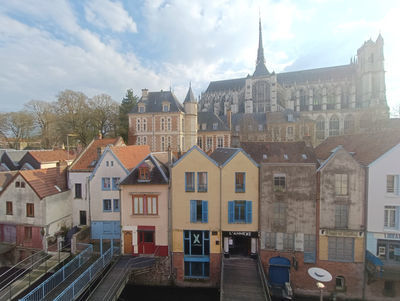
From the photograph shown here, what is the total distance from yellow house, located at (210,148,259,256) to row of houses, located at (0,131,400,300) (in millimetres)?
75

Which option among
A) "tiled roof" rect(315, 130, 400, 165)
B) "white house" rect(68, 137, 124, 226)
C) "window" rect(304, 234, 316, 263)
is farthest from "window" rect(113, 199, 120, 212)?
"tiled roof" rect(315, 130, 400, 165)

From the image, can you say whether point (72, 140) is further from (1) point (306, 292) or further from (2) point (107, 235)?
(1) point (306, 292)

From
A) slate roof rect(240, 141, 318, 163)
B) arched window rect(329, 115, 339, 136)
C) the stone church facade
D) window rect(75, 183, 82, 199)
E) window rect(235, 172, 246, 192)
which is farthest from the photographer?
arched window rect(329, 115, 339, 136)

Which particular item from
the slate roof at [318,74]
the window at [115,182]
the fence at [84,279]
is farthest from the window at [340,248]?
the slate roof at [318,74]

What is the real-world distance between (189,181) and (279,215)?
7.13m

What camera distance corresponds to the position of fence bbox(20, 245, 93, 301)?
12691mm

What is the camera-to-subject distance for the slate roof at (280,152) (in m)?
18.3

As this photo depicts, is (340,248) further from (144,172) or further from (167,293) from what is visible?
(144,172)

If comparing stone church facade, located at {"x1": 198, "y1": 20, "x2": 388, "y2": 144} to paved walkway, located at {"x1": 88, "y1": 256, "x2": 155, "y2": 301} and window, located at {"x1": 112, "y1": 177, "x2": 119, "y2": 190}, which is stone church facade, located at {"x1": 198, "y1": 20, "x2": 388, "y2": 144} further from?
paved walkway, located at {"x1": 88, "y1": 256, "x2": 155, "y2": 301}

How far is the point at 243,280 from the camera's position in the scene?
14234 millimetres

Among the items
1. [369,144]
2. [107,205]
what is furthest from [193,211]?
[369,144]

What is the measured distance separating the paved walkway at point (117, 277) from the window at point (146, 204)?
11.8ft

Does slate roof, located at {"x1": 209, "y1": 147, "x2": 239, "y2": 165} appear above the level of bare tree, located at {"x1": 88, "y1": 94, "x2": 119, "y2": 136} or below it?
below

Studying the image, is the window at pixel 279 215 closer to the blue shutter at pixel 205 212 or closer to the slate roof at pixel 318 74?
the blue shutter at pixel 205 212
